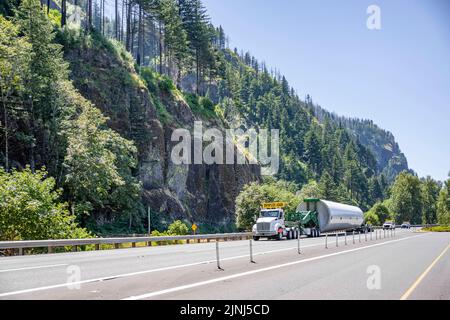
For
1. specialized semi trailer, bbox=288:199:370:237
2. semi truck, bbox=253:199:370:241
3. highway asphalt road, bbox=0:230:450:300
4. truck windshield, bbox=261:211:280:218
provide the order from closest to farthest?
highway asphalt road, bbox=0:230:450:300 → semi truck, bbox=253:199:370:241 → truck windshield, bbox=261:211:280:218 → specialized semi trailer, bbox=288:199:370:237

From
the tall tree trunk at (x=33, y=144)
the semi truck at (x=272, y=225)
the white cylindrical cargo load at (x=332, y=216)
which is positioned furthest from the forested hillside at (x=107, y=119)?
the white cylindrical cargo load at (x=332, y=216)

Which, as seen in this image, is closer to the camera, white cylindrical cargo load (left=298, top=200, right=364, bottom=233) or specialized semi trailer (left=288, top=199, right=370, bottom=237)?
specialized semi trailer (left=288, top=199, right=370, bottom=237)

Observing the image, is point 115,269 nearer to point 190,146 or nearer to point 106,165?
point 106,165

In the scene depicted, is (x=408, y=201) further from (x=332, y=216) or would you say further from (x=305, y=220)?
(x=305, y=220)

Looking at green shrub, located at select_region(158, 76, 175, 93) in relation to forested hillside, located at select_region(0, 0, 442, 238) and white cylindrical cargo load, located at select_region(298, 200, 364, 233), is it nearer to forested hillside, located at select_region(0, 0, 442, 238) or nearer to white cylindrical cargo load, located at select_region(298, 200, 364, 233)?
forested hillside, located at select_region(0, 0, 442, 238)

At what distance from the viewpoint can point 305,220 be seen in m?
44.7

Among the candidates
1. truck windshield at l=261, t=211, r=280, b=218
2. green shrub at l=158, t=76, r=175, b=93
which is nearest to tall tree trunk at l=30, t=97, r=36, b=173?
truck windshield at l=261, t=211, r=280, b=218

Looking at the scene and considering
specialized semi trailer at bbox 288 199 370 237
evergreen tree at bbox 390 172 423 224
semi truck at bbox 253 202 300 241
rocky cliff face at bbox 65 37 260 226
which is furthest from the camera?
evergreen tree at bbox 390 172 423 224

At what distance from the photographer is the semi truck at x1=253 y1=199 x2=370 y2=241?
3766 centimetres

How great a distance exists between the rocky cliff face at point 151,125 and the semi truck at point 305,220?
60.1 feet

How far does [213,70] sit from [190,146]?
96.8 ft

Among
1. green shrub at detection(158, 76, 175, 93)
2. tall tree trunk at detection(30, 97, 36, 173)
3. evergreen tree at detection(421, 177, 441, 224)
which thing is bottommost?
evergreen tree at detection(421, 177, 441, 224)

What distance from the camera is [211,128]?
76.5m

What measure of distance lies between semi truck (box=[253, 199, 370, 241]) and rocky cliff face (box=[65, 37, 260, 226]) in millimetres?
18332
